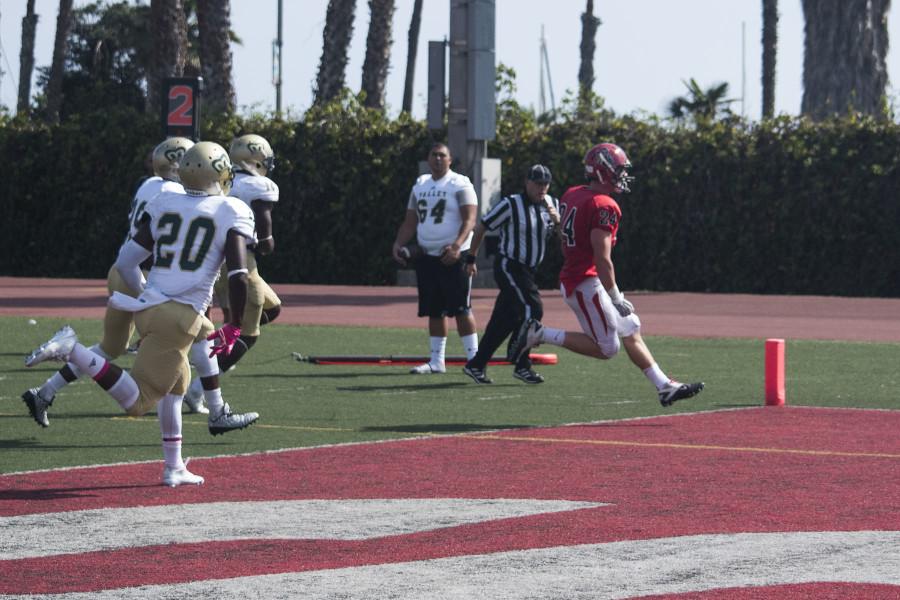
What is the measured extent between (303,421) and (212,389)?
1237mm

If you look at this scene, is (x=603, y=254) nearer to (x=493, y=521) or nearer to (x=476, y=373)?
(x=476, y=373)

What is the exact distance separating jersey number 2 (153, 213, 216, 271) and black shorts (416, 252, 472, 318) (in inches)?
266

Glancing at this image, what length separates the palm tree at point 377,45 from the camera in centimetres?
3934

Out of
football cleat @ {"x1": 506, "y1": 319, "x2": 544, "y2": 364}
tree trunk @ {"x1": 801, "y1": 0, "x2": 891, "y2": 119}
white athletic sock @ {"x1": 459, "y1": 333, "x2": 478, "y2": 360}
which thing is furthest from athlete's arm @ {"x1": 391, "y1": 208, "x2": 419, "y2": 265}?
tree trunk @ {"x1": 801, "y1": 0, "x2": 891, "y2": 119}

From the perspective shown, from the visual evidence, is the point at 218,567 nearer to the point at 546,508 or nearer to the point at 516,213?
the point at 546,508

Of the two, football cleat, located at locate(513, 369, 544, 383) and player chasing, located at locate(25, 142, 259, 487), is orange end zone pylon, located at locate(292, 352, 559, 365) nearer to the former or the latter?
football cleat, located at locate(513, 369, 544, 383)

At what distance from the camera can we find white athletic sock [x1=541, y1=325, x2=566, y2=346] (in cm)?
1379

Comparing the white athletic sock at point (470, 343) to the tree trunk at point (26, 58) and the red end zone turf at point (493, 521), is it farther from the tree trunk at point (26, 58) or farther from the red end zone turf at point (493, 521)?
the tree trunk at point (26, 58)

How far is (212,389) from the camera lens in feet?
38.0

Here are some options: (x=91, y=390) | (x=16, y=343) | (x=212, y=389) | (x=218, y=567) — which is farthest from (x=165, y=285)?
(x=16, y=343)

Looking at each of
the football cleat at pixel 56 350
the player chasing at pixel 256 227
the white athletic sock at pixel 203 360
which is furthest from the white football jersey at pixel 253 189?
the football cleat at pixel 56 350

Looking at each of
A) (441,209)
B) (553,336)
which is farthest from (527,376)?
(441,209)

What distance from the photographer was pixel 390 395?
14648 mm

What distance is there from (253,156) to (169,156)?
76cm
